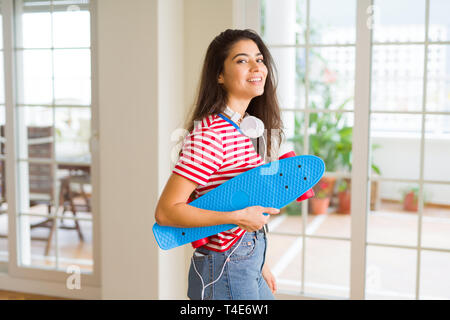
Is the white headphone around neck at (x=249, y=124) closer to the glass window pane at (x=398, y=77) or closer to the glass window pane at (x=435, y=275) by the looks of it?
the glass window pane at (x=435, y=275)

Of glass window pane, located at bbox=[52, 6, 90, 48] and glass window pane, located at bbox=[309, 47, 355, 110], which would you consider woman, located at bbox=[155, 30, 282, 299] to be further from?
glass window pane, located at bbox=[309, 47, 355, 110]

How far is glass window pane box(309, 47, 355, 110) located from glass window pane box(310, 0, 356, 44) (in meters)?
0.24

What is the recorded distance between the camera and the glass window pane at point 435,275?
3682mm

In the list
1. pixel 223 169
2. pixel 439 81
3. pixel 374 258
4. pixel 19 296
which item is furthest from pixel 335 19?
pixel 223 169

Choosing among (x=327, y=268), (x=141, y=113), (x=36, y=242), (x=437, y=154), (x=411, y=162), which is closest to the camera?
(x=141, y=113)

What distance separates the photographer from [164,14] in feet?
8.73

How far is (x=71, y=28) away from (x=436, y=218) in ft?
15.5

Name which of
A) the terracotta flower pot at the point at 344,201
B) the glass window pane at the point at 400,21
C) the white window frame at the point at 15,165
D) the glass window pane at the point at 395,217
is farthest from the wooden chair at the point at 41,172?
the glass window pane at the point at 400,21

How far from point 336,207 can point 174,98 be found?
4.20 meters

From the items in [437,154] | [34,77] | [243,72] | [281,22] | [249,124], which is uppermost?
[281,22]

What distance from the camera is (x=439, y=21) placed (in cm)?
677

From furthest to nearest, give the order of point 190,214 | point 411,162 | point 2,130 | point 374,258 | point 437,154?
1. point 411,162
2. point 437,154
3. point 374,258
4. point 2,130
5. point 190,214

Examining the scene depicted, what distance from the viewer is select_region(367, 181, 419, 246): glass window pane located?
5418mm

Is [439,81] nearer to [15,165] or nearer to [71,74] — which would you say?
[71,74]
